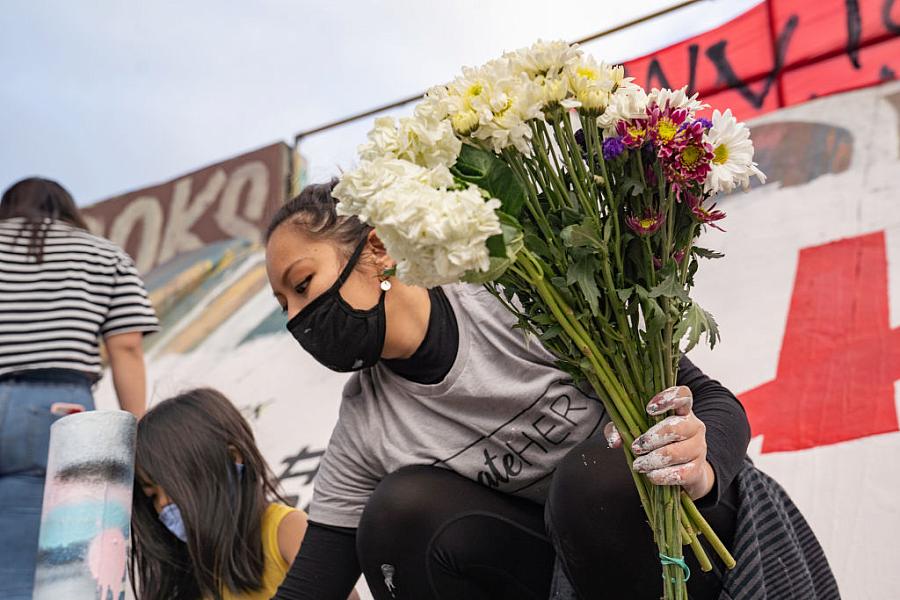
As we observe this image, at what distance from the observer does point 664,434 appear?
1.03 meters

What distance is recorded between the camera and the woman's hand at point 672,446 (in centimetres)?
102

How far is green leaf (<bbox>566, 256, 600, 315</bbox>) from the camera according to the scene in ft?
3.40

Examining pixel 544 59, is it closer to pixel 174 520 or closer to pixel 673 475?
pixel 673 475

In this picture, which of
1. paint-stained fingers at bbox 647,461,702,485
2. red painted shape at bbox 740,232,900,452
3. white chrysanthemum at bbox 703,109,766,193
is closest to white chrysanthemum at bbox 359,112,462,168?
white chrysanthemum at bbox 703,109,766,193

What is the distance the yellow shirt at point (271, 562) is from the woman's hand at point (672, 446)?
1208 mm

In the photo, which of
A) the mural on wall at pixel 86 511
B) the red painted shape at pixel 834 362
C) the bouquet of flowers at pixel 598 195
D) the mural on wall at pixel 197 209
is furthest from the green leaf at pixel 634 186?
the mural on wall at pixel 197 209

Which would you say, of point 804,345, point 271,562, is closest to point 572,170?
point 271,562

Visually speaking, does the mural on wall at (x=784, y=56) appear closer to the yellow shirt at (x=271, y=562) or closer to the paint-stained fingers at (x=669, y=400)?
the yellow shirt at (x=271, y=562)

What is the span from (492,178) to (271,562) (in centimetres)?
132

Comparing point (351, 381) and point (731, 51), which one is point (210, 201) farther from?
point (351, 381)

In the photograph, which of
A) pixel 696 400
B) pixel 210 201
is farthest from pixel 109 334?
pixel 210 201

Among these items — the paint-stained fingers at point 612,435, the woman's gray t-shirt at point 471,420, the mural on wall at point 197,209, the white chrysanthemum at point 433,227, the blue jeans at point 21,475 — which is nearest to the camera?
the white chrysanthemum at point 433,227

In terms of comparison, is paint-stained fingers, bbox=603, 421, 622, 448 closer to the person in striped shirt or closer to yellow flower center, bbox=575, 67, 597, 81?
yellow flower center, bbox=575, 67, 597, 81

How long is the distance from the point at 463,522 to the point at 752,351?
1393 mm
